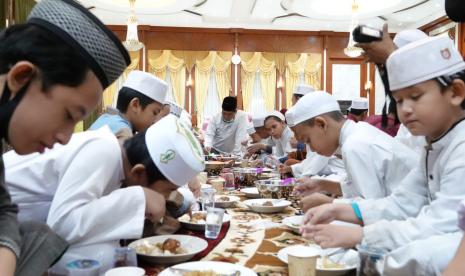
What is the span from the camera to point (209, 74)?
37.3ft

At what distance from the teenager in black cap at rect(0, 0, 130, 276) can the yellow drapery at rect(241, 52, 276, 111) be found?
1033 cm

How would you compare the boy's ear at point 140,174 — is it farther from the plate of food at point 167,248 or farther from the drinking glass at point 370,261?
the drinking glass at point 370,261

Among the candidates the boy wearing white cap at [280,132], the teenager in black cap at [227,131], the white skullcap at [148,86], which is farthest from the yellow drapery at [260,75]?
the white skullcap at [148,86]

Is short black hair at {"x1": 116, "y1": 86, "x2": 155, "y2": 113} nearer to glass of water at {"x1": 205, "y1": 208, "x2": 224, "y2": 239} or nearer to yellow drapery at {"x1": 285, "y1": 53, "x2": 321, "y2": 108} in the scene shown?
glass of water at {"x1": 205, "y1": 208, "x2": 224, "y2": 239}

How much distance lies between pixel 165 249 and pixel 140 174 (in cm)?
29

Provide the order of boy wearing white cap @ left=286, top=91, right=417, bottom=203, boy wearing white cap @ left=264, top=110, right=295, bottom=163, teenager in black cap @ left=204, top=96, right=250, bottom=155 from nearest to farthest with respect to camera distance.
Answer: boy wearing white cap @ left=286, top=91, right=417, bottom=203, boy wearing white cap @ left=264, top=110, right=295, bottom=163, teenager in black cap @ left=204, top=96, right=250, bottom=155

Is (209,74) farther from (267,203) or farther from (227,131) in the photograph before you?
(267,203)

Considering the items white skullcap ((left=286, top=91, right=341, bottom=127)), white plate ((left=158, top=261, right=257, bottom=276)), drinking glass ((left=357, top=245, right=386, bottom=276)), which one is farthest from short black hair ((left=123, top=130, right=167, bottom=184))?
white skullcap ((left=286, top=91, right=341, bottom=127))

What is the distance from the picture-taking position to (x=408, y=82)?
138 centimetres

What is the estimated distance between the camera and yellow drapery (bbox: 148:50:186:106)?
11.0 metres

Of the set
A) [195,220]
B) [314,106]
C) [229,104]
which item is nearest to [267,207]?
[195,220]

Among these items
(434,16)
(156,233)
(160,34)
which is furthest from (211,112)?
(156,233)

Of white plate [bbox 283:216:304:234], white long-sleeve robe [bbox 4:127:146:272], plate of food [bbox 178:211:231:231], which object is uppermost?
white long-sleeve robe [bbox 4:127:146:272]

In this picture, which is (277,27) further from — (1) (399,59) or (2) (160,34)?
(1) (399,59)
